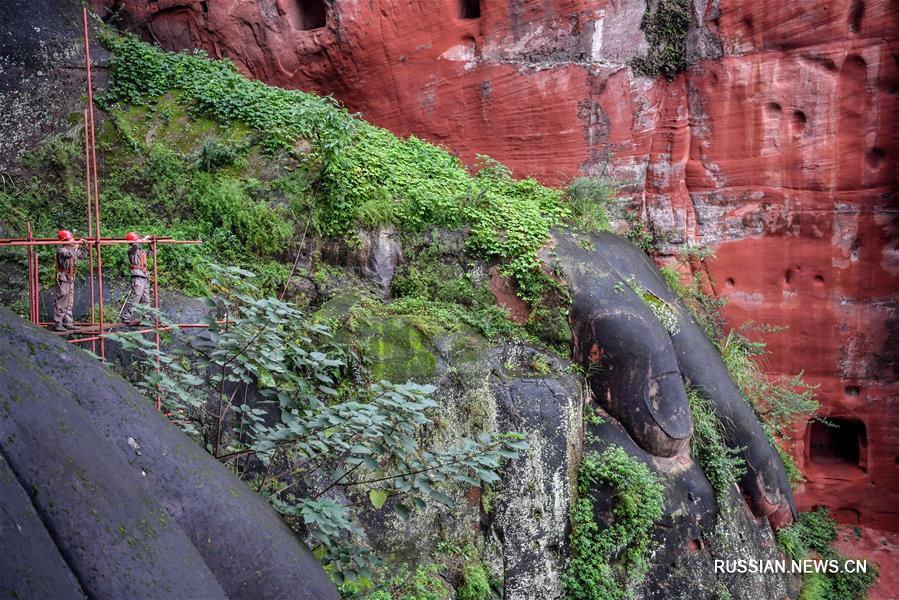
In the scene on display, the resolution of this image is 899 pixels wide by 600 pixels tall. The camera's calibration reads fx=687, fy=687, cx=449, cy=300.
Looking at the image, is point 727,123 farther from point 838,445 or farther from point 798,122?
point 838,445

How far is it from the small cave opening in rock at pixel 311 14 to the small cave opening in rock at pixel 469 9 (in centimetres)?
269

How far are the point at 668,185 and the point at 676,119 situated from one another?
1119 mm

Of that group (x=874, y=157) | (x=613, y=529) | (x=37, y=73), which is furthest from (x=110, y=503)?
(x=874, y=157)

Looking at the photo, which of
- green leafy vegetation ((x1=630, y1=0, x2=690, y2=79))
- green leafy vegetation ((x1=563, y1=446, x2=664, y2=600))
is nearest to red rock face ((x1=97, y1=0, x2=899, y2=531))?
green leafy vegetation ((x1=630, y1=0, x2=690, y2=79))

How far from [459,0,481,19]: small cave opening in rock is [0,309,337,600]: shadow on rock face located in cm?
1083

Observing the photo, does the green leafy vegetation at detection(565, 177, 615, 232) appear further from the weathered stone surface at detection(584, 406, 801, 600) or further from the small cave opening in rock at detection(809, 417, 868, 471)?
the small cave opening in rock at detection(809, 417, 868, 471)

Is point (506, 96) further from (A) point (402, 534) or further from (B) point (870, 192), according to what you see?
(A) point (402, 534)

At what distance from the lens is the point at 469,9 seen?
12312 mm

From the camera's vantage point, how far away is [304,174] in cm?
987

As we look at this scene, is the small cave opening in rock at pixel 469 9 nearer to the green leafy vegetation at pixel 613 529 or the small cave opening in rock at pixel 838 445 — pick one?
the green leafy vegetation at pixel 613 529

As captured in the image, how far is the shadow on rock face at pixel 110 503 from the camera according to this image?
2.09 metres

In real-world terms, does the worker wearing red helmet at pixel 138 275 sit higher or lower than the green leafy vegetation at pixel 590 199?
lower

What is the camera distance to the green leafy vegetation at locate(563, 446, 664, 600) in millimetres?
7793

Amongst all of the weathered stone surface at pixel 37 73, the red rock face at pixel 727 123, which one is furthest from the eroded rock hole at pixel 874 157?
the weathered stone surface at pixel 37 73
